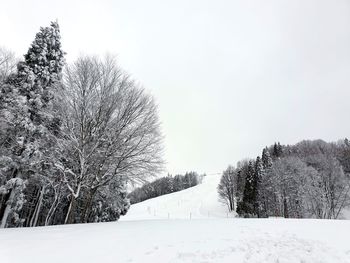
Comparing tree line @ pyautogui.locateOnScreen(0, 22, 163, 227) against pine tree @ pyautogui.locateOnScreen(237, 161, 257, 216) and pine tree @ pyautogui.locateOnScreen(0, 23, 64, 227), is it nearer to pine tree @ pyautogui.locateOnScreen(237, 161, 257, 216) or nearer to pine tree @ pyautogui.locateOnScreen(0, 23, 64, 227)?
pine tree @ pyautogui.locateOnScreen(0, 23, 64, 227)

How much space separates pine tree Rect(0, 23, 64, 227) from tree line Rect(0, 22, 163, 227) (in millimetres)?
48

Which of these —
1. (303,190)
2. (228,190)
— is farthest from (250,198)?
(228,190)

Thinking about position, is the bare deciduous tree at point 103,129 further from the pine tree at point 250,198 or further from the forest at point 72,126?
the pine tree at point 250,198

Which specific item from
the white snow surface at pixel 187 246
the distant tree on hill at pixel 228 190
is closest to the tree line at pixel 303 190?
the distant tree on hill at pixel 228 190

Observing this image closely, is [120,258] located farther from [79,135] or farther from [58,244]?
[79,135]

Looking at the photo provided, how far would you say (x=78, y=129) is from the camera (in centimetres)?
1297

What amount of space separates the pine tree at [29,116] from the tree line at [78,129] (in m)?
0.05

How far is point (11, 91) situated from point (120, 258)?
14116mm

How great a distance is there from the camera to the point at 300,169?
35688 millimetres

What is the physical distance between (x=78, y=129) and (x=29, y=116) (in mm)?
3717

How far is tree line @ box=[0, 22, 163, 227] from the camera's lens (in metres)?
12.8

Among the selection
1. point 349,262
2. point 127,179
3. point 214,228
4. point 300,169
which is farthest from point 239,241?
point 300,169

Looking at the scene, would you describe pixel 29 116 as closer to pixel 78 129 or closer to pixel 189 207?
pixel 78 129

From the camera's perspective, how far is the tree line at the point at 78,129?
1284cm
